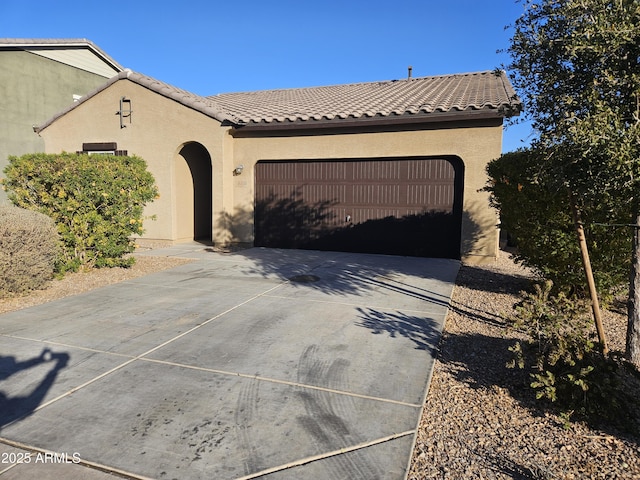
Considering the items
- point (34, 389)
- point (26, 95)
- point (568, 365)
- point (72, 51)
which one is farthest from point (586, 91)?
point (72, 51)

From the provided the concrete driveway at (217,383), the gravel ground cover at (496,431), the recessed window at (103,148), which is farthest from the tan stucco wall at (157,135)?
the gravel ground cover at (496,431)

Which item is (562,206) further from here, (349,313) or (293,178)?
(293,178)

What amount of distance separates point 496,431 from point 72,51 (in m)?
23.8

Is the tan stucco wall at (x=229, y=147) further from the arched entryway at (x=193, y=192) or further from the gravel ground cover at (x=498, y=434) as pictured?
the gravel ground cover at (x=498, y=434)

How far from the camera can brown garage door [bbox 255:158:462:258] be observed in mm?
10953

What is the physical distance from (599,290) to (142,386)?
5.91 meters

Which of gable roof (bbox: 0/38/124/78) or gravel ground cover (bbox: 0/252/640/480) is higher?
gable roof (bbox: 0/38/124/78)

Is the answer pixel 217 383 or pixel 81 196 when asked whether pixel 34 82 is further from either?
pixel 217 383

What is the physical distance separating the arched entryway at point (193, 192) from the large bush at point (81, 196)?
482 centimetres

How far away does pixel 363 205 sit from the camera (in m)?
11.6

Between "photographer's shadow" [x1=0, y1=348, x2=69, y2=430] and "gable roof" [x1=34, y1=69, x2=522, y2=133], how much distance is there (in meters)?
8.54

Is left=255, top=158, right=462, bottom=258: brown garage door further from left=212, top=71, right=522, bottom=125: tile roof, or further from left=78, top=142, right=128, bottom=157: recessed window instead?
left=78, top=142, right=128, bottom=157: recessed window

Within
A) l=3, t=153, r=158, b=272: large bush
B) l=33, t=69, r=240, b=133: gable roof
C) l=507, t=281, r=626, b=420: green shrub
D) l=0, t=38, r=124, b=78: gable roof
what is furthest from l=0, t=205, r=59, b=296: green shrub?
l=0, t=38, r=124, b=78: gable roof

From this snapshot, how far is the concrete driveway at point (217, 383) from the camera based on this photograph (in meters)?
2.77
